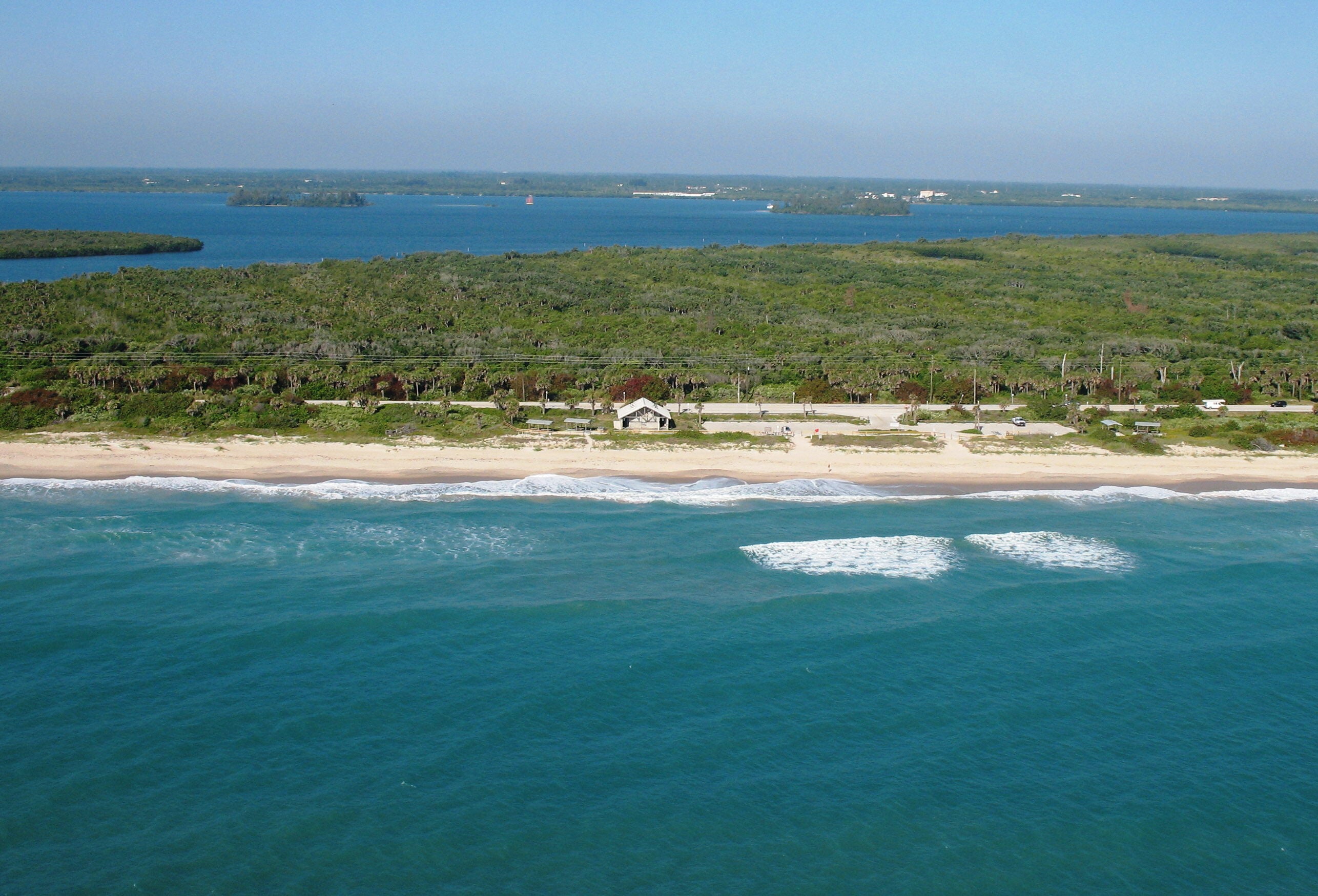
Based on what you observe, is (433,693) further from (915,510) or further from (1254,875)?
(915,510)

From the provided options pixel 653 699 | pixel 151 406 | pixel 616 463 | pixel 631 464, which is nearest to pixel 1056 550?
pixel 653 699

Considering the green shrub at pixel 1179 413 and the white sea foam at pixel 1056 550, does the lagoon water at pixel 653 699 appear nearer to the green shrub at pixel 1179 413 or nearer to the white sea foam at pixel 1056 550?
the white sea foam at pixel 1056 550

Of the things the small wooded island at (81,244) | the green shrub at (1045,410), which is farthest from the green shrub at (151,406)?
the small wooded island at (81,244)

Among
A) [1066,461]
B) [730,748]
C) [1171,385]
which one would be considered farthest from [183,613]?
[1171,385]

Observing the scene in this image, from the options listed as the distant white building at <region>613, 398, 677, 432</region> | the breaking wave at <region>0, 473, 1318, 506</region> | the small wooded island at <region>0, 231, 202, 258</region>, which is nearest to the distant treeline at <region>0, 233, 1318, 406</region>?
the distant white building at <region>613, 398, 677, 432</region>

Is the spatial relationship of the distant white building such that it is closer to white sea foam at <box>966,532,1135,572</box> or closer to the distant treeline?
the distant treeline

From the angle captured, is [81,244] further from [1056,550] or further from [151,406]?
[1056,550]
